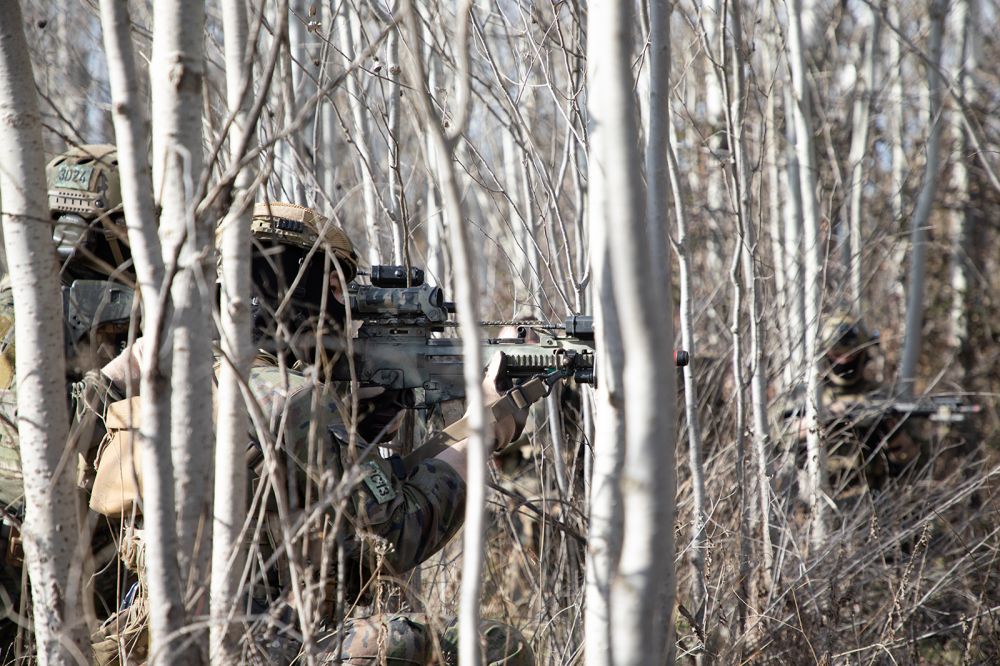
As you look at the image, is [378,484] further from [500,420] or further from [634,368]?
[634,368]

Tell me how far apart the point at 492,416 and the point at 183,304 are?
1505mm

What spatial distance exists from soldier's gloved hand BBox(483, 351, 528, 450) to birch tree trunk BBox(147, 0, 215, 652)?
1.45 m

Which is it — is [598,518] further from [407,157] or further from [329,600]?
[407,157]

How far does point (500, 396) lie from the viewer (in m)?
3.21

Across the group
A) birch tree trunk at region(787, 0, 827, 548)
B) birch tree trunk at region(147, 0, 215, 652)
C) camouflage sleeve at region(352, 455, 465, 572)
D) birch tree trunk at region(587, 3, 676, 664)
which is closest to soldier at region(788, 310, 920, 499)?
birch tree trunk at region(787, 0, 827, 548)

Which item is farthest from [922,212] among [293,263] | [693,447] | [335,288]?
[293,263]

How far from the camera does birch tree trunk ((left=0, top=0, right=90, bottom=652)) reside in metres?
1.93

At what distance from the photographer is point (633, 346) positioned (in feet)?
4.55

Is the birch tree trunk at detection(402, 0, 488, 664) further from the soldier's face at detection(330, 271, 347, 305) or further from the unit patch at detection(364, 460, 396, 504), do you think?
the soldier's face at detection(330, 271, 347, 305)

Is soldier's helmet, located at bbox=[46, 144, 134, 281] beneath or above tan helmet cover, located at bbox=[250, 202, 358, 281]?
above

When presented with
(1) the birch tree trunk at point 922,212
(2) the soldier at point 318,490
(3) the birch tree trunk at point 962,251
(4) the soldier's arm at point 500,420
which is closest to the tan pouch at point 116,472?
(2) the soldier at point 318,490

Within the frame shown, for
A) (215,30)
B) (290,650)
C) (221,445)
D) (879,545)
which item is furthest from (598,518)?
(215,30)

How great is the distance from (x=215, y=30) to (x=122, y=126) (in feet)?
22.1

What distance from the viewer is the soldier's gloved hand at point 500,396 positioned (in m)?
3.20
